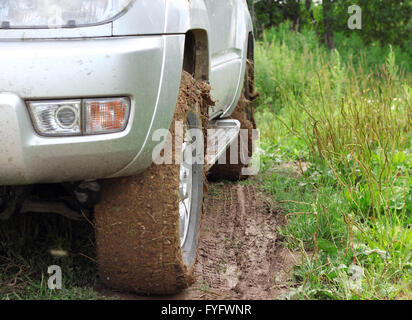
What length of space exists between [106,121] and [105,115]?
0.02 m

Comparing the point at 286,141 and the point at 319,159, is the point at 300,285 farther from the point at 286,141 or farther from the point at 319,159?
the point at 286,141

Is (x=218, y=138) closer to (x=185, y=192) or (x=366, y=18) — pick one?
(x=185, y=192)

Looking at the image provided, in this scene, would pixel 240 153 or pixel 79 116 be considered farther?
pixel 240 153

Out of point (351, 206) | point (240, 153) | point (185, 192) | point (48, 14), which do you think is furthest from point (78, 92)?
point (240, 153)

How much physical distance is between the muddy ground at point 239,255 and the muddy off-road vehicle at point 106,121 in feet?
0.56

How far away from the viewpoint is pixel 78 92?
1.86 meters

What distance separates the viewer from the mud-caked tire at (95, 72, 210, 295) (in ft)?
7.28

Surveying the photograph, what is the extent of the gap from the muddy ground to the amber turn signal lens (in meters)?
0.82

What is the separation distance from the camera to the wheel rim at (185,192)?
8.64 feet

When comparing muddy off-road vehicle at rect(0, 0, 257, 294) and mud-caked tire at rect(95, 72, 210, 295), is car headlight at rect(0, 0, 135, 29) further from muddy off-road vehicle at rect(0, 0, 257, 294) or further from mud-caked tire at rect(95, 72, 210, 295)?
mud-caked tire at rect(95, 72, 210, 295)
